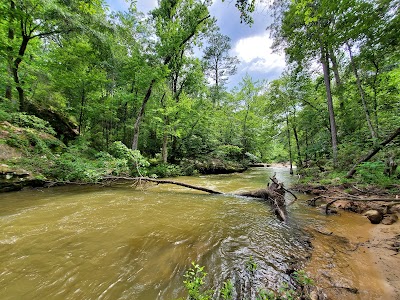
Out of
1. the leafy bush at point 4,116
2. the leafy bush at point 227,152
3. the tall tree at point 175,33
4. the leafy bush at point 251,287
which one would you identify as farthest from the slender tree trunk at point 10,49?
the leafy bush at point 227,152

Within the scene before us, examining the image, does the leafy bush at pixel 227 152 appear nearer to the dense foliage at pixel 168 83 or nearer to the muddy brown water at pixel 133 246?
the dense foliage at pixel 168 83

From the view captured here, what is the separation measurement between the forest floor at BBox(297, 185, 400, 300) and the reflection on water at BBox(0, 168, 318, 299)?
0.39m

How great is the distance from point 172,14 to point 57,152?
12357 millimetres

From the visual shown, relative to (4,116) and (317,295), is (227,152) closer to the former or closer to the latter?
(4,116)

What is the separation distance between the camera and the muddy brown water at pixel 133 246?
2197mm

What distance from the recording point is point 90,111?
41.2ft

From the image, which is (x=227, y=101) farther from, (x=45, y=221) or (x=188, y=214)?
(x=45, y=221)

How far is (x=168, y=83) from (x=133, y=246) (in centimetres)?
1637

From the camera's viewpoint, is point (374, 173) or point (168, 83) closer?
point (374, 173)

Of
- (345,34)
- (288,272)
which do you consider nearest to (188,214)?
(288,272)

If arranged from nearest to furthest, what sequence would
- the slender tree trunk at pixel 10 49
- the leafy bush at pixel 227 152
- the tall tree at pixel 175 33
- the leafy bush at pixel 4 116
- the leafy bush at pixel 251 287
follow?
1. the leafy bush at pixel 251 287
2. the leafy bush at pixel 4 116
3. the slender tree trunk at pixel 10 49
4. the tall tree at pixel 175 33
5. the leafy bush at pixel 227 152

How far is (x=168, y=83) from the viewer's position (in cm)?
1719

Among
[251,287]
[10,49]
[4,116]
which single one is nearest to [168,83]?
[10,49]

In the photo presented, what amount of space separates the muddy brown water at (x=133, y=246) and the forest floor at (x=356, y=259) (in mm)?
335
